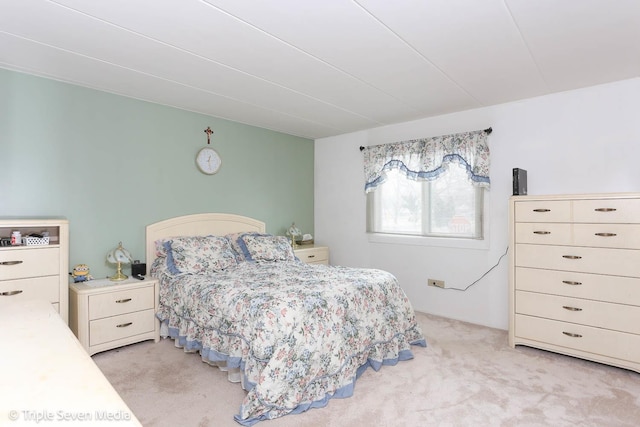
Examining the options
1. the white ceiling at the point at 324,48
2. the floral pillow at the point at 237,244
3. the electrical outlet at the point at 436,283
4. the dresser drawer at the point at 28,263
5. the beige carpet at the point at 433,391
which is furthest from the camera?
the electrical outlet at the point at 436,283

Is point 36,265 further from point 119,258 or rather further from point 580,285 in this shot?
point 580,285

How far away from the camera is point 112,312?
114 inches

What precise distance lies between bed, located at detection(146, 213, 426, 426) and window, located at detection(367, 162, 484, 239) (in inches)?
52.5

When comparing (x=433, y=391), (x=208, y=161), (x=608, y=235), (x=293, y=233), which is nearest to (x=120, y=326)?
(x=208, y=161)

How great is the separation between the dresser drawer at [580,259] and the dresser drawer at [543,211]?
22 centimetres

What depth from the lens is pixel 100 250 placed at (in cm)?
321

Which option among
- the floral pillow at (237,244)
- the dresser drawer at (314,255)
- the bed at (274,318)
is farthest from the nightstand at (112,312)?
the dresser drawer at (314,255)

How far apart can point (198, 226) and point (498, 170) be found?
3138 mm

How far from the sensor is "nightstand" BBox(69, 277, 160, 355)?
2.77 metres

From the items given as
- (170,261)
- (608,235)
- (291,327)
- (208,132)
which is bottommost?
(291,327)

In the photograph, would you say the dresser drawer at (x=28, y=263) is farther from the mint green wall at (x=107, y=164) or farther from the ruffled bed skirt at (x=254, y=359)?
the ruffled bed skirt at (x=254, y=359)

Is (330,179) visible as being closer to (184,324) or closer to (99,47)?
(184,324)

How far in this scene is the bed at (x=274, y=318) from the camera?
212 centimetres

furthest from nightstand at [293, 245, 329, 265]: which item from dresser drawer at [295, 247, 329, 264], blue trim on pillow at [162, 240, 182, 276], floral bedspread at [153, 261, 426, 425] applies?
blue trim on pillow at [162, 240, 182, 276]
